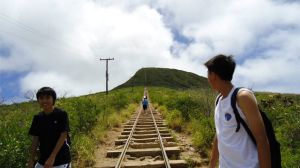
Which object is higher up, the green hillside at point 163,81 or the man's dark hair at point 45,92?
the green hillside at point 163,81

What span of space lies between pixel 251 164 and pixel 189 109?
33.1 ft

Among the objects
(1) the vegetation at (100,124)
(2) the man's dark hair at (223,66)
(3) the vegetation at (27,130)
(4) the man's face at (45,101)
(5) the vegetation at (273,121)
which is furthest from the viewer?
(5) the vegetation at (273,121)

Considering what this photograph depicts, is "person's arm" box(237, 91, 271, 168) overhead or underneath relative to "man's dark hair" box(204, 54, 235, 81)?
underneath

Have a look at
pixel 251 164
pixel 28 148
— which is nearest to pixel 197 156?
pixel 28 148

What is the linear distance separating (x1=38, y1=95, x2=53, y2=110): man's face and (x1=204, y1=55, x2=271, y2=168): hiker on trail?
2205mm

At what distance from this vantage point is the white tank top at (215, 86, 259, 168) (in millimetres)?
Result: 1695

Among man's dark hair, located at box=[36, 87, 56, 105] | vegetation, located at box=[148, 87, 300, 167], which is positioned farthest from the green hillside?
man's dark hair, located at box=[36, 87, 56, 105]

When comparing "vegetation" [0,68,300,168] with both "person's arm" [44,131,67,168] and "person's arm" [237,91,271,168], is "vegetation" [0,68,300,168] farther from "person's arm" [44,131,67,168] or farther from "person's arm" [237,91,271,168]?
"person's arm" [237,91,271,168]

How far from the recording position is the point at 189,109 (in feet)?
38.2

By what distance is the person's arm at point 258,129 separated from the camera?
157 cm

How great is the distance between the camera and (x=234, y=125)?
174 cm

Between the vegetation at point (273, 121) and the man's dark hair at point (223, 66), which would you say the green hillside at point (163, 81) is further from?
the man's dark hair at point (223, 66)

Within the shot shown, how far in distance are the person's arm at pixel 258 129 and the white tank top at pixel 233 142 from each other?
0.26 ft

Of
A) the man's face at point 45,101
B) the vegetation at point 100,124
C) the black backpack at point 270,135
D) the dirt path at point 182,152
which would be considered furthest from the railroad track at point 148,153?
the black backpack at point 270,135
